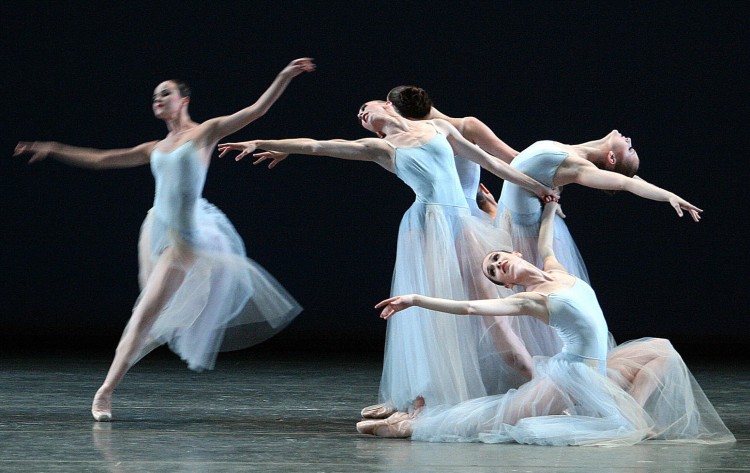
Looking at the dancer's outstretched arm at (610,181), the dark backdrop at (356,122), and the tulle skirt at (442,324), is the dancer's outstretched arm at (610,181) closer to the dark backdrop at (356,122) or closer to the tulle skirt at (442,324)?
A: the tulle skirt at (442,324)

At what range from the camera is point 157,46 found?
21.8ft

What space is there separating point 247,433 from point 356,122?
347cm

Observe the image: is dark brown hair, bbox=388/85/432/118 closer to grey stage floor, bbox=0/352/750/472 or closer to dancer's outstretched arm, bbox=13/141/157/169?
dancer's outstretched arm, bbox=13/141/157/169

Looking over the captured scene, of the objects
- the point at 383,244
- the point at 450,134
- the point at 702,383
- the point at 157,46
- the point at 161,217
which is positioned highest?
the point at 157,46

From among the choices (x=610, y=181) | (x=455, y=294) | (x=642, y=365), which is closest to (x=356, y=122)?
(x=455, y=294)

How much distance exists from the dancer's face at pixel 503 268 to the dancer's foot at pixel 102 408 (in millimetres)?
1322

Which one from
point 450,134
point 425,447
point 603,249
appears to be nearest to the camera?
point 425,447

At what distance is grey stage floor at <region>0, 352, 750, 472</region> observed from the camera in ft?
9.27

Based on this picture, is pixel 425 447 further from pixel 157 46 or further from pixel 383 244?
pixel 157 46

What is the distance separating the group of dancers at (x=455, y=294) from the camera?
3287 mm

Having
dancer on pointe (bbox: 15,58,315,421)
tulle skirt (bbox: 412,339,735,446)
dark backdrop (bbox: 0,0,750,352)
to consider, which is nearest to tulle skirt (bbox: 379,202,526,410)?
tulle skirt (bbox: 412,339,735,446)

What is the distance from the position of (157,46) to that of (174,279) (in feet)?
10.4

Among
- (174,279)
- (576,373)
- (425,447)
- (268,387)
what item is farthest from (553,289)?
(268,387)

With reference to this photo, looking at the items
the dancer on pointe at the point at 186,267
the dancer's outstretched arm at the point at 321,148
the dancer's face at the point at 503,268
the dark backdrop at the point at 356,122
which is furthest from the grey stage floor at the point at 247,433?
the dark backdrop at the point at 356,122
